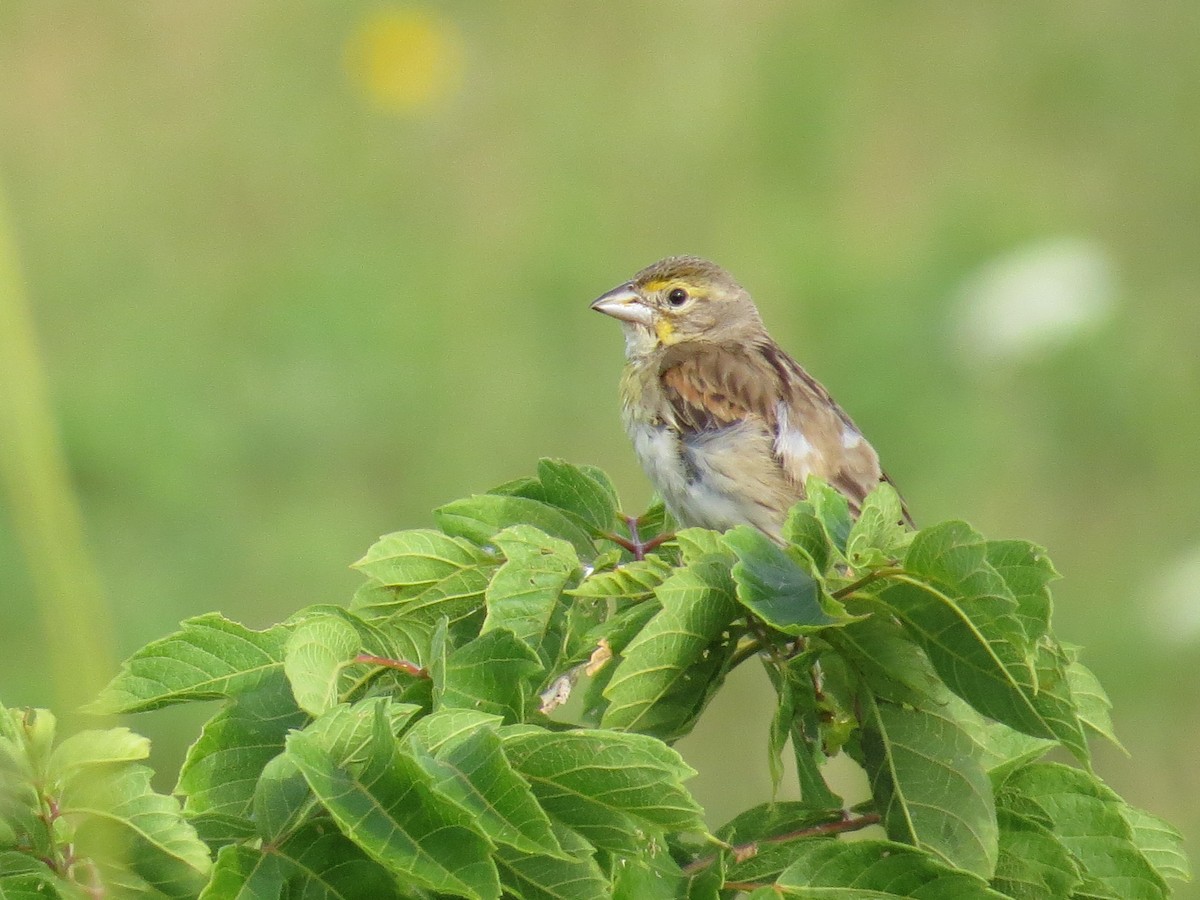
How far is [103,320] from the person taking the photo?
8719 mm

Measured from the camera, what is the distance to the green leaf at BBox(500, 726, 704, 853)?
5.88 ft

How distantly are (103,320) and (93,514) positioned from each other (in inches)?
71.8

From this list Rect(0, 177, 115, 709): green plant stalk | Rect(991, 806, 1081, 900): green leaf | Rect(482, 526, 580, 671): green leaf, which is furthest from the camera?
Rect(482, 526, 580, 671): green leaf

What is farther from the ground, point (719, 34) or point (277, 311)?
point (719, 34)

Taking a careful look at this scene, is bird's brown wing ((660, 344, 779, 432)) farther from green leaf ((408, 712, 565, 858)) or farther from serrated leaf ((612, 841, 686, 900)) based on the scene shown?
green leaf ((408, 712, 565, 858))

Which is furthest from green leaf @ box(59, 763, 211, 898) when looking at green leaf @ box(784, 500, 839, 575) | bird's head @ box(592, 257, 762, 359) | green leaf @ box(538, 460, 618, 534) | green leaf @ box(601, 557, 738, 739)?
bird's head @ box(592, 257, 762, 359)

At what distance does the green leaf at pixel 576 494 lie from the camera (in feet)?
9.71

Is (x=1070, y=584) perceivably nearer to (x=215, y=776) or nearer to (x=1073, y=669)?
(x=1073, y=669)

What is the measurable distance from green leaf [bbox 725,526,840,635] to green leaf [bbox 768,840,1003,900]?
0.28 metres

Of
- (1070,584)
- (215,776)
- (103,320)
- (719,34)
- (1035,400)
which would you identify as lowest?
(1070,584)

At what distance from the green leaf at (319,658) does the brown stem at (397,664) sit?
2 centimetres

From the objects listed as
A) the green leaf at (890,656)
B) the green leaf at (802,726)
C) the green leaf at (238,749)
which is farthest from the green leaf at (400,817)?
the green leaf at (890,656)

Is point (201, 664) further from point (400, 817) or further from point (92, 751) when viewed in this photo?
point (400, 817)

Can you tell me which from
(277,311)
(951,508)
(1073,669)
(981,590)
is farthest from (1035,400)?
(981,590)
